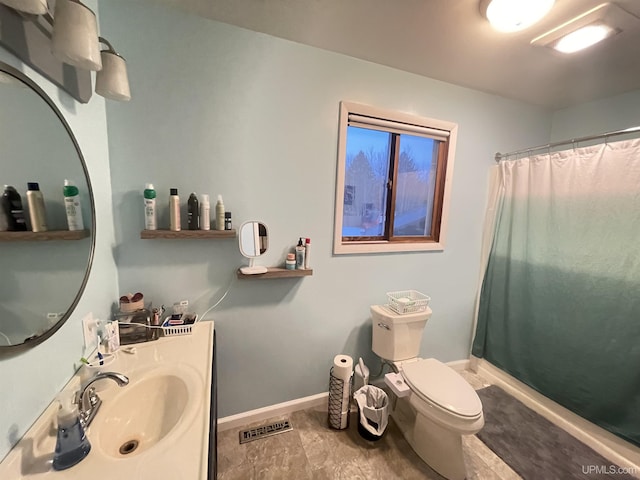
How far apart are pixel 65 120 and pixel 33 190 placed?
339mm

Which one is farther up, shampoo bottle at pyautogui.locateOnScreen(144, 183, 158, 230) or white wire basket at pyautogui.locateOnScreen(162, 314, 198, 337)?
shampoo bottle at pyautogui.locateOnScreen(144, 183, 158, 230)

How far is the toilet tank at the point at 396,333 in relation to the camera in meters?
1.67

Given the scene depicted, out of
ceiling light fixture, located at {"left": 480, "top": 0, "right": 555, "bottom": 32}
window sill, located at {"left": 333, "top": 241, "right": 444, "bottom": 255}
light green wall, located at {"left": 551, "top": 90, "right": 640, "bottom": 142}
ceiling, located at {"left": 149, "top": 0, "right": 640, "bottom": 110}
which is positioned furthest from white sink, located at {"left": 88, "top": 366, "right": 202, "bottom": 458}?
light green wall, located at {"left": 551, "top": 90, "right": 640, "bottom": 142}

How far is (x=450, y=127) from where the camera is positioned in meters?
1.87

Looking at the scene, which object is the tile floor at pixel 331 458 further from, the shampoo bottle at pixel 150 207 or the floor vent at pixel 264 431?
the shampoo bottle at pixel 150 207

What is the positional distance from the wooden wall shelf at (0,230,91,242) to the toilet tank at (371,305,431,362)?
1.60m

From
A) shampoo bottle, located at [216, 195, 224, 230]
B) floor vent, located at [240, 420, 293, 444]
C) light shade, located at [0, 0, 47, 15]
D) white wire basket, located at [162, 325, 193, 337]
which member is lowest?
floor vent, located at [240, 420, 293, 444]

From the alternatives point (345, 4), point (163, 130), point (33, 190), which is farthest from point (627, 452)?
point (163, 130)

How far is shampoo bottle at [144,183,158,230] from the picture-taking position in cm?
120

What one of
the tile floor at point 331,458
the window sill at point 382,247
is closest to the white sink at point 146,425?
the tile floor at point 331,458

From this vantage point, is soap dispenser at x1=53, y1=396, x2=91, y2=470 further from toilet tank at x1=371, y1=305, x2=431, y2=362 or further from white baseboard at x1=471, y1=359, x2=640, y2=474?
white baseboard at x1=471, y1=359, x2=640, y2=474

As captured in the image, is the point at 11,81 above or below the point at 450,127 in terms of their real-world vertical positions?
below

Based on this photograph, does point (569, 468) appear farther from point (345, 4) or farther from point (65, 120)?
point (65, 120)

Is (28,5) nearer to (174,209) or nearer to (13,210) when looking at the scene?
(13,210)
